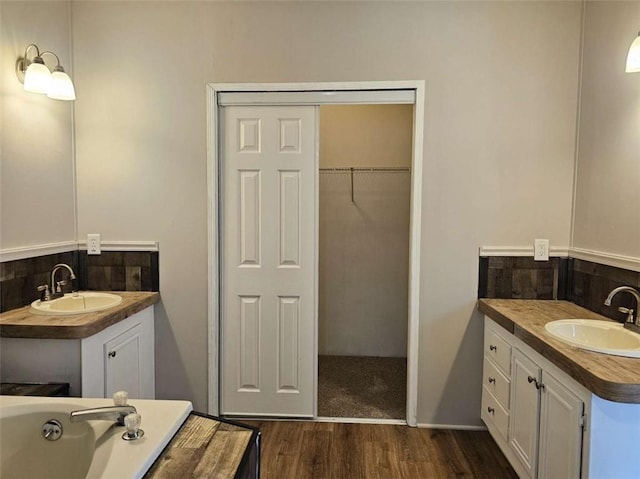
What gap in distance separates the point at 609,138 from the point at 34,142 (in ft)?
9.90

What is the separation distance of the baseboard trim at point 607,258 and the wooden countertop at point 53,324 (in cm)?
245

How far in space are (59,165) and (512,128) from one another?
268 cm

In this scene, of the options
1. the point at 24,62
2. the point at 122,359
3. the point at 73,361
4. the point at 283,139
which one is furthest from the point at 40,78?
the point at 122,359

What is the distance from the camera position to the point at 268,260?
260 centimetres

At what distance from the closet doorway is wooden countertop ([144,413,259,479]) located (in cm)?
116

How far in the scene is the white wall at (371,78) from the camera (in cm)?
241

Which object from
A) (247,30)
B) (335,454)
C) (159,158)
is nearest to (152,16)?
(247,30)

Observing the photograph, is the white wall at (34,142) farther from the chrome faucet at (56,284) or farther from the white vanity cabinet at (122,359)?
the white vanity cabinet at (122,359)

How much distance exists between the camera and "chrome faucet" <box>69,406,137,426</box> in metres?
1.34

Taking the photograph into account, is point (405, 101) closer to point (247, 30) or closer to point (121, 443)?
point (247, 30)

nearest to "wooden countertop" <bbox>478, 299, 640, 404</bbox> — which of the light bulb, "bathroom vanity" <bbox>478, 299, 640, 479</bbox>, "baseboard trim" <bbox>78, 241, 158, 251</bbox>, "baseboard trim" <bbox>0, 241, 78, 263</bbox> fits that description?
"bathroom vanity" <bbox>478, 299, 640, 479</bbox>

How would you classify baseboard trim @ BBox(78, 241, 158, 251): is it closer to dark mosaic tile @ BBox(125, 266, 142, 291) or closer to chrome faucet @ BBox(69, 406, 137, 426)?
dark mosaic tile @ BBox(125, 266, 142, 291)

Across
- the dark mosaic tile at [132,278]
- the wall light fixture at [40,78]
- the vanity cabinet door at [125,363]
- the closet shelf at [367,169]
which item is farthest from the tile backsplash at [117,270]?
the closet shelf at [367,169]

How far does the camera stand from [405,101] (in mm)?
2482
